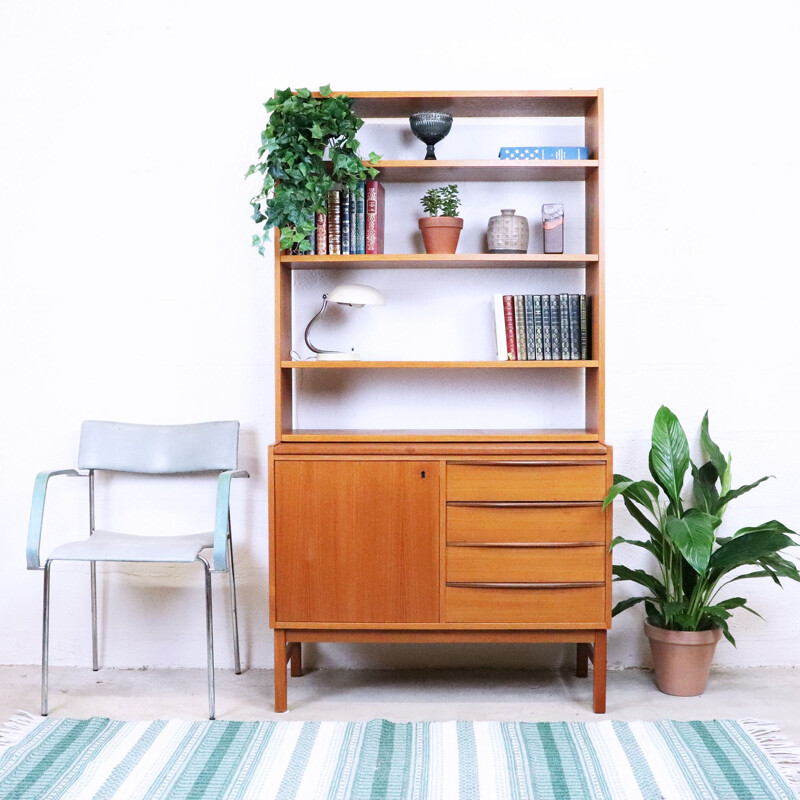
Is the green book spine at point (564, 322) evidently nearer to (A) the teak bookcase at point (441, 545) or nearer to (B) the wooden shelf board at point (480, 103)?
(A) the teak bookcase at point (441, 545)

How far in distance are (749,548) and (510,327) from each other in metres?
1.00

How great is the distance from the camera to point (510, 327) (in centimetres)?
279

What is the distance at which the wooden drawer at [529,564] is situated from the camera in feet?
8.52

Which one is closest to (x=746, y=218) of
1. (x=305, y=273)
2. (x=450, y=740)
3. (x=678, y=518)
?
(x=678, y=518)

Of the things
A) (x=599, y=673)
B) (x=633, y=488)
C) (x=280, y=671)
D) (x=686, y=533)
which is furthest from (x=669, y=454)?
(x=280, y=671)

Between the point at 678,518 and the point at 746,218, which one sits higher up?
the point at 746,218

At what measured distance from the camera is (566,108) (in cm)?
288

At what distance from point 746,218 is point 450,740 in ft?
6.65

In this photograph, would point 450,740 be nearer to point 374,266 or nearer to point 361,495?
point 361,495

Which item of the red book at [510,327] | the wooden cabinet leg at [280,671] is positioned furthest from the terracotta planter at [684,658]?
the wooden cabinet leg at [280,671]

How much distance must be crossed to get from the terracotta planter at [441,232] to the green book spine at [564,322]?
40 centimetres

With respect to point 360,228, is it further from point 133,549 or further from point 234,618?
point 234,618

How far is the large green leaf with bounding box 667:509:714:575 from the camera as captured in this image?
241 cm

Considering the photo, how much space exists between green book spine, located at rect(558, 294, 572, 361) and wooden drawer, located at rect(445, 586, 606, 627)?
0.74m
